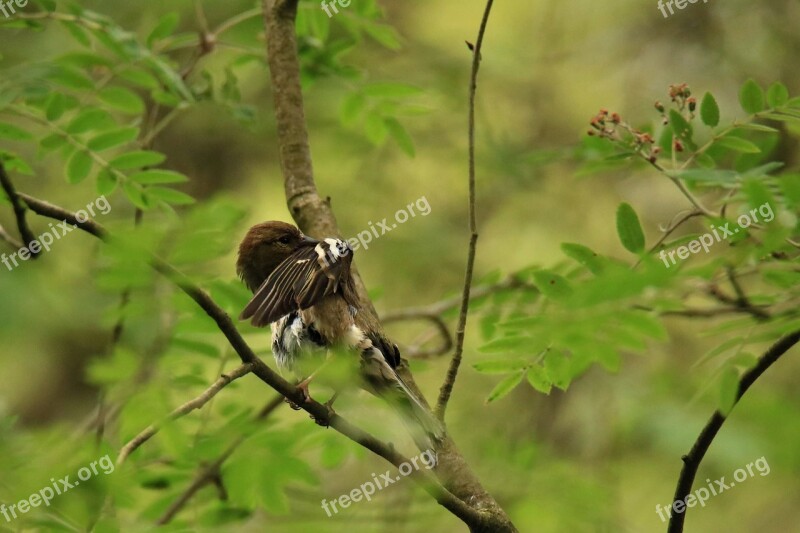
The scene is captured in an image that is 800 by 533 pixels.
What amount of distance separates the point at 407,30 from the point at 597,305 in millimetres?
8255

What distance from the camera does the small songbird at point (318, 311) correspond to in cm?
373

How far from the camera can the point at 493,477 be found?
204 inches

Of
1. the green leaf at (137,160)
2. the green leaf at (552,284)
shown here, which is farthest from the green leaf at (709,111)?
the green leaf at (137,160)

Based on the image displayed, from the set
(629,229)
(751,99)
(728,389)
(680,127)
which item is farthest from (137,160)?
(728,389)

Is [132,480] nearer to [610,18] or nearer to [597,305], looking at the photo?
[597,305]

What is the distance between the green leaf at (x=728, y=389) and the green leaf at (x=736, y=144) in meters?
1.19

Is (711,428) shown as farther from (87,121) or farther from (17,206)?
(87,121)

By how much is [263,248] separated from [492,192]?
533 centimetres

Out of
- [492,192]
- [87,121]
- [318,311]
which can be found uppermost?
[87,121]

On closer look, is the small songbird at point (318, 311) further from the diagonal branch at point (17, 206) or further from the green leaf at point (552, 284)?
the diagonal branch at point (17, 206)

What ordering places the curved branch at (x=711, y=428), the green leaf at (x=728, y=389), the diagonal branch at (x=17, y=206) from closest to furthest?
the green leaf at (x=728, y=389), the curved branch at (x=711, y=428), the diagonal branch at (x=17, y=206)

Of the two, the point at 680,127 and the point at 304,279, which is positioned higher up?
the point at 304,279

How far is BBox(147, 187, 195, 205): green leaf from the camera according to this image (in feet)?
13.8

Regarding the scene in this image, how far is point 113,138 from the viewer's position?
4.30m
